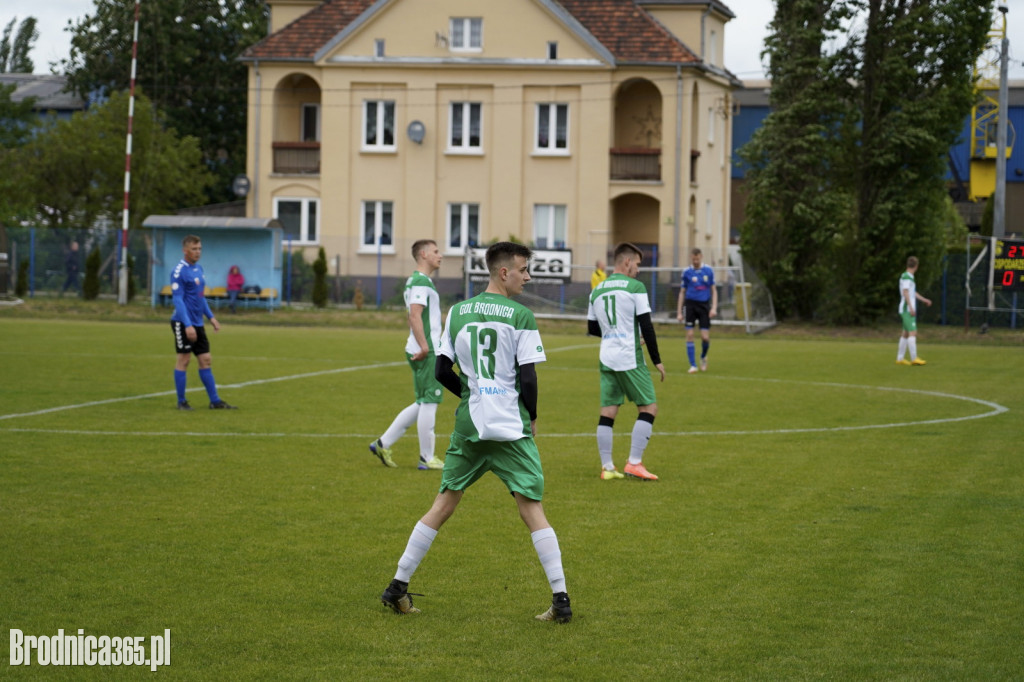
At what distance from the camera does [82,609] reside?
274 inches

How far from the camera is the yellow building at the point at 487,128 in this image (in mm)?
47344

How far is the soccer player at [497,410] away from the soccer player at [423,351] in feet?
14.2

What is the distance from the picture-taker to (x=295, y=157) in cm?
5012

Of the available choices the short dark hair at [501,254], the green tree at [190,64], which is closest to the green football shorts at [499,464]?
the short dark hair at [501,254]

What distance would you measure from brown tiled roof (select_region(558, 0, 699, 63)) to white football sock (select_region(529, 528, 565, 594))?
4124 centimetres

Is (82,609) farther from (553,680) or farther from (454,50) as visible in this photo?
(454,50)

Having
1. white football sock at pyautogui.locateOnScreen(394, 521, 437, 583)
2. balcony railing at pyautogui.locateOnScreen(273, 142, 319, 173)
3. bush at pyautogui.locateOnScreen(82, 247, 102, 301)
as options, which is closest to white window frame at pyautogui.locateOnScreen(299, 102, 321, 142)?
balcony railing at pyautogui.locateOnScreen(273, 142, 319, 173)

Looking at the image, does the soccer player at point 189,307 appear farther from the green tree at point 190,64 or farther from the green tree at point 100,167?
the green tree at point 190,64

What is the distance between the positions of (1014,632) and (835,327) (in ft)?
111

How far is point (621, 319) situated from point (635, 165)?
36.7 m

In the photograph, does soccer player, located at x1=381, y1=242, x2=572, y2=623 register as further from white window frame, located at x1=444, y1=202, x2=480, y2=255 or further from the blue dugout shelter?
white window frame, located at x1=444, y1=202, x2=480, y2=255

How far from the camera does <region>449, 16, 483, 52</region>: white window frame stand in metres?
48.3

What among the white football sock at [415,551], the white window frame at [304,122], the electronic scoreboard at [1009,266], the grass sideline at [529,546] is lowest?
the grass sideline at [529,546]

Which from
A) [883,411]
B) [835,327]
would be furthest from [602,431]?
[835,327]
